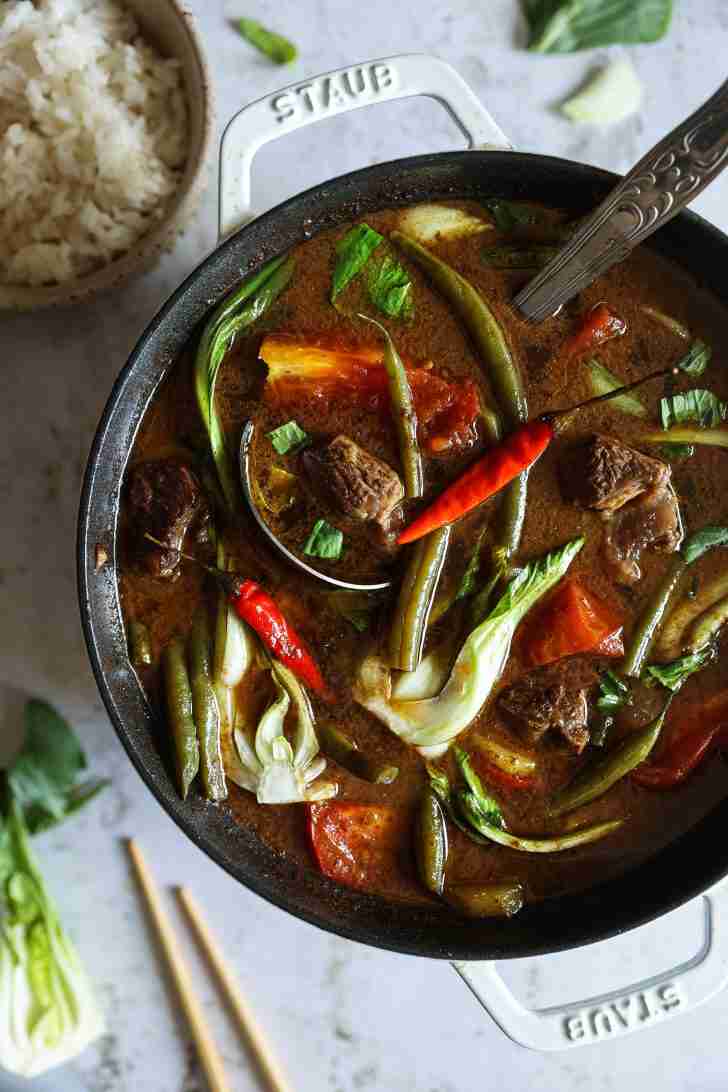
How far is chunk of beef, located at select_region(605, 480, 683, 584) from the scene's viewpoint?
11.0ft

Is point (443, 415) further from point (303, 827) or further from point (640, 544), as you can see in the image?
point (303, 827)

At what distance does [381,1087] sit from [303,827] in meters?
1.16

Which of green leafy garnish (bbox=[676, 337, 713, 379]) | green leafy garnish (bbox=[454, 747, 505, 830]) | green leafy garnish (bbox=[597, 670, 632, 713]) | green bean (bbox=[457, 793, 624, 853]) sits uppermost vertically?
green leafy garnish (bbox=[676, 337, 713, 379])

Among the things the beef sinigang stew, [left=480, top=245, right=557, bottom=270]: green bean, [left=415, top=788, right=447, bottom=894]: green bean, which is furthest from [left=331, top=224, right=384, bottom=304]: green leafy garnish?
[left=415, top=788, right=447, bottom=894]: green bean

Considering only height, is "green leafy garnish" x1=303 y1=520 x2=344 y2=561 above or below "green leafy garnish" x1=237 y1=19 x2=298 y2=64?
below

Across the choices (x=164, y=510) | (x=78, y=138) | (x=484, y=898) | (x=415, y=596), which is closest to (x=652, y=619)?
(x=415, y=596)

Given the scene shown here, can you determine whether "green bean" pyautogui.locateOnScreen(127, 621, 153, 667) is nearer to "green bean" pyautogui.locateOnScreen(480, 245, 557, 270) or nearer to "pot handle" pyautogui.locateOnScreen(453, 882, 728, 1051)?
"green bean" pyautogui.locateOnScreen(480, 245, 557, 270)

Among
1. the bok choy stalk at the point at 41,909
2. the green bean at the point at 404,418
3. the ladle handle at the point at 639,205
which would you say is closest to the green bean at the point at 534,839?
the green bean at the point at 404,418

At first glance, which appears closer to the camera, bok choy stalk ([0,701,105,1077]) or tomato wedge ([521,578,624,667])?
tomato wedge ([521,578,624,667])

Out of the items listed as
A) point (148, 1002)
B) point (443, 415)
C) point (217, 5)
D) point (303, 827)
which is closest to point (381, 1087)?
point (148, 1002)

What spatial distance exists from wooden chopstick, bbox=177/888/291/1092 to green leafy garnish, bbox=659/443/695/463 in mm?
2154

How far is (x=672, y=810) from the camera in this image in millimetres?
3543

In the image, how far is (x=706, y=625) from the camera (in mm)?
3428

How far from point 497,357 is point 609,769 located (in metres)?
1.30
